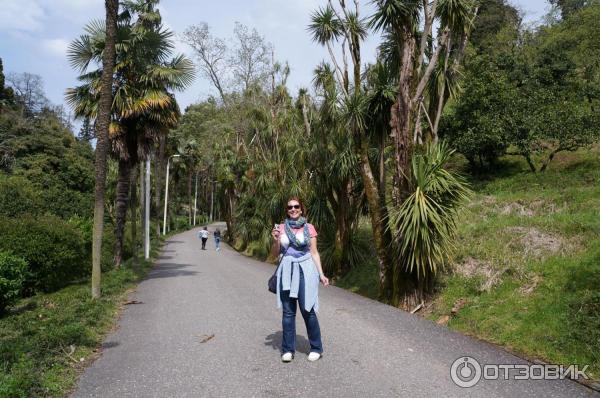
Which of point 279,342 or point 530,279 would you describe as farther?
point 530,279

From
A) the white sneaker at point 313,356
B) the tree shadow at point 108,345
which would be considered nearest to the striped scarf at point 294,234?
the white sneaker at point 313,356

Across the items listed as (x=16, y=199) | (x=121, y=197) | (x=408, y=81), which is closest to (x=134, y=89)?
(x=121, y=197)

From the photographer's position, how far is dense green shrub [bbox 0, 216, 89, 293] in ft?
42.1

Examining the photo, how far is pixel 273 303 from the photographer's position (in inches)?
378

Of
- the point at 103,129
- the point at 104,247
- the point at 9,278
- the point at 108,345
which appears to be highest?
the point at 103,129

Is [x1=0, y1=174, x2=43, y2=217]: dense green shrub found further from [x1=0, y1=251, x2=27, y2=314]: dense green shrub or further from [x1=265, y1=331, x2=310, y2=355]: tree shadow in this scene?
[x1=265, y1=331, x2=310, y2=355]: tree shadow

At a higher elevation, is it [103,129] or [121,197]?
[103,129]

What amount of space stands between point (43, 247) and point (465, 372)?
12282mm

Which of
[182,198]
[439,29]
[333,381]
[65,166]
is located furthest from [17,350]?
[182,198]

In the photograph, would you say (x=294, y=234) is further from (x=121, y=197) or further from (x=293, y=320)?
(x=121, y=197)

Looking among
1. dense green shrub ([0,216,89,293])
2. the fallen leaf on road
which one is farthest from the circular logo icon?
dense green shrub ([0,216,89,293])

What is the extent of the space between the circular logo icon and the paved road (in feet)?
0.28

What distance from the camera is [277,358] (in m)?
5.51

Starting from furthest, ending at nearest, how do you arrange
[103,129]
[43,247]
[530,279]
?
1. [43,247]
2. [103,129]
3. [530,279]
